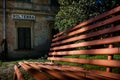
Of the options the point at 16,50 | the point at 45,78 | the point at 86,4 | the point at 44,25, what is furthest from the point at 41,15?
the point at 45,78

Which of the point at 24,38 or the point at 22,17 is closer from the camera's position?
the point at 22,17

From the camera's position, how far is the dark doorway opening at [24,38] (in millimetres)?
16484

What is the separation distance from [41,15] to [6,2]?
8.80ft

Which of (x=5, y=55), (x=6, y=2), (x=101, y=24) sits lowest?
(x=5, y=55)

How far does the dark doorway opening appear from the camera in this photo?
16484 millimetres

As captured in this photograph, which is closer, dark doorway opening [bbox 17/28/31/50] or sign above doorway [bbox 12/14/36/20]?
sign above doorway [bbox 12/14/36/20]

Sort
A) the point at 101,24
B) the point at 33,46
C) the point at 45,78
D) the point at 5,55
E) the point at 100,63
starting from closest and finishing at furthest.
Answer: the point at 45,78 < the point at 100,63 < the point at 101,24 < the point at 5,55 < the point at 33,46

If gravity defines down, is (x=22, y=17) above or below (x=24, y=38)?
above

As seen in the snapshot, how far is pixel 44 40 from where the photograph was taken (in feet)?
57.2

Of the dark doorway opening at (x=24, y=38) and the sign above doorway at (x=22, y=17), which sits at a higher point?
the sign above doorway at (x=22, y=17)

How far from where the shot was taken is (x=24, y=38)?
54.5 feet

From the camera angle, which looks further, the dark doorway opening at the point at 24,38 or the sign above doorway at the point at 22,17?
the dark doorway opening at the point at 24,38

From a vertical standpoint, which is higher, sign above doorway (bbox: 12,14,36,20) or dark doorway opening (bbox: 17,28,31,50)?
sign above doorway (bbox: 12,14,36,20)

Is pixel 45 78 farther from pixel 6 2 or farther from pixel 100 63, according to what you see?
pixel 6 2
